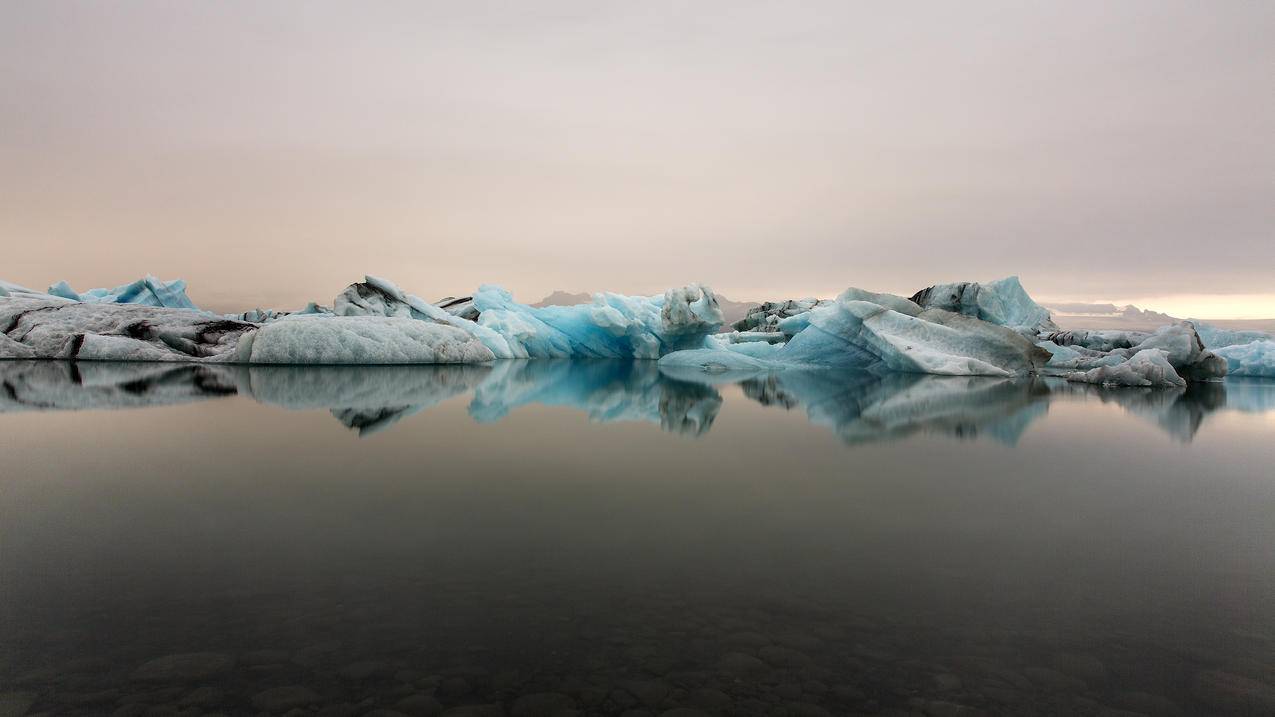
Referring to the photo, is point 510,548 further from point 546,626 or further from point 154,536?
point 154,536

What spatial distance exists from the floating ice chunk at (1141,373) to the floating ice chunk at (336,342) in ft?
41.1

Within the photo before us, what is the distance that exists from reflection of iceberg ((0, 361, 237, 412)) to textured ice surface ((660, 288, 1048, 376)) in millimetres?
10345

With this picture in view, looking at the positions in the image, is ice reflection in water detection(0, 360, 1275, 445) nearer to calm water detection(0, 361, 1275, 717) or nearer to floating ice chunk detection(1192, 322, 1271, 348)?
calm water detection(0, 361, 1275, 717)

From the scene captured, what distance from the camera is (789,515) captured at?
2359mm

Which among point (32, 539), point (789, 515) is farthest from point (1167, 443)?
point (32, 539)

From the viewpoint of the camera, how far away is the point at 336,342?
12000 mm

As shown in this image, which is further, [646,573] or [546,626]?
[646,573]

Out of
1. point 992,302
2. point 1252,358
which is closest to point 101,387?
point 992,302

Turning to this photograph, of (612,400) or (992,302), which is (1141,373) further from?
(612,400)

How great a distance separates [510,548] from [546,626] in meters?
0.52

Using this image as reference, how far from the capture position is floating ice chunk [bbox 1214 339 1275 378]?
1602 centimetres

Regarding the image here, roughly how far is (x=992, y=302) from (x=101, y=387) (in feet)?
68.2

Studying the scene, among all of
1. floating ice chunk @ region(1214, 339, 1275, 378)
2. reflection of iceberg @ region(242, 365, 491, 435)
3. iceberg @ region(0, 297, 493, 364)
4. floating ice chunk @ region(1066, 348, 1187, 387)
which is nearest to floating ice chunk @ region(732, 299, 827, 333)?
floating ice chunk @ region(1214, 339, 1275, 378)

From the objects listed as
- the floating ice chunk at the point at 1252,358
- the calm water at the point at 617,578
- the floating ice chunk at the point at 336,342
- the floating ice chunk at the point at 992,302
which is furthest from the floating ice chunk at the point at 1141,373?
the floating ice chunk at the point at 336,342
